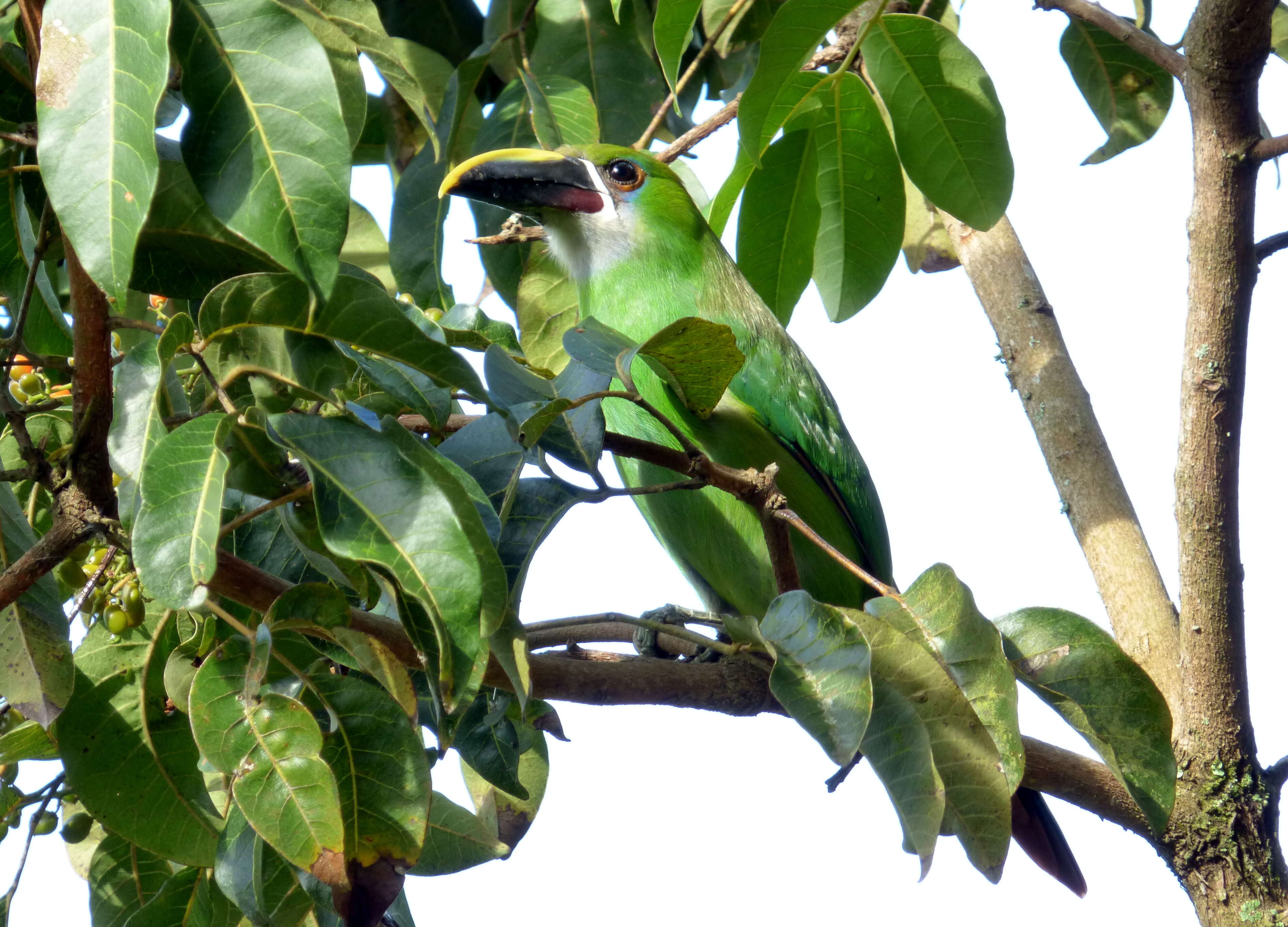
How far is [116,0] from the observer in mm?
985

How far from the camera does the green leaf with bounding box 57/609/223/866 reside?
56.9 inches

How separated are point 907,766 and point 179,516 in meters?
0.72

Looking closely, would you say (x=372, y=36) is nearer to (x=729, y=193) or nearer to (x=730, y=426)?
(x=729, y=193)

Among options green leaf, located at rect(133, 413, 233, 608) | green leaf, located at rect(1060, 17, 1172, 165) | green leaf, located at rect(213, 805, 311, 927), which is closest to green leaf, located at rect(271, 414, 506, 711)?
green leaf, located at rect(133, 413, 233, 608)

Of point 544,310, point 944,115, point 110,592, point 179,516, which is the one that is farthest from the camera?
point 544,310

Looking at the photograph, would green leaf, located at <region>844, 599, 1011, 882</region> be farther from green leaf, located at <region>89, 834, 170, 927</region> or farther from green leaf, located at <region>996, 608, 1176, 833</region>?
green leaf, located at <region>89, 834, 170, 927</region>

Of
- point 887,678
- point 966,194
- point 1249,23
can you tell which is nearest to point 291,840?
point 887,678

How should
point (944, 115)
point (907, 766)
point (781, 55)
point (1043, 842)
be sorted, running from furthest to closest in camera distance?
point (1043, 842) < point (944, 115) < point (781, 55) < point (907, 766)

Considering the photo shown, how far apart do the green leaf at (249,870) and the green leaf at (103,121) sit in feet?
1.99

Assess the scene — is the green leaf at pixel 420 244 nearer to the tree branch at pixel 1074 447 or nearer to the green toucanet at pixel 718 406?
the green toucanet at pixel 718 406

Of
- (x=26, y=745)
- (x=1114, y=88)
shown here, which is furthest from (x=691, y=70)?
(x=26, y=745)

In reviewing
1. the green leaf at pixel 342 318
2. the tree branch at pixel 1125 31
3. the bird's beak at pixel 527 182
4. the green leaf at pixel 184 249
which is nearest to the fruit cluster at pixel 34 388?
the green leaf at pixel 184 249

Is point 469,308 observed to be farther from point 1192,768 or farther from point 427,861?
point 1192,768

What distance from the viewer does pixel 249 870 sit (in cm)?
125
